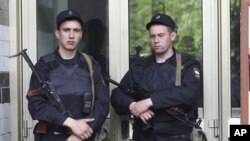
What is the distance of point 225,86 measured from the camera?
3.62 metres

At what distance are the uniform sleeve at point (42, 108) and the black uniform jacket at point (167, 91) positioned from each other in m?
0.48

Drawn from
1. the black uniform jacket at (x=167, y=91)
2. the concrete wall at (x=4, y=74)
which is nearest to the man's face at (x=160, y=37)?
the black uniform jacket at (x=167, y=91)

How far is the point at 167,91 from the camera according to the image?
304cm

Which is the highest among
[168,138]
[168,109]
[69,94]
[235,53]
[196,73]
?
[235,53]

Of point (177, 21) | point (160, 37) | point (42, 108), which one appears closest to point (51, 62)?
point (42, 108)

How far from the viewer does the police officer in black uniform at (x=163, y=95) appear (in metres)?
3.04

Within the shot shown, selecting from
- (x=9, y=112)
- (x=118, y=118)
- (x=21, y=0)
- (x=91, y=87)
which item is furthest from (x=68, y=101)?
(x=21, y=0)

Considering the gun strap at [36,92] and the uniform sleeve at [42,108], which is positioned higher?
the gun strap at [36,92]

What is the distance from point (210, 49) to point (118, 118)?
2.99 ft

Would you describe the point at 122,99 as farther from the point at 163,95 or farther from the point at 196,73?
the point at 196,73

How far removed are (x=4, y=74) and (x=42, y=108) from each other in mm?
962

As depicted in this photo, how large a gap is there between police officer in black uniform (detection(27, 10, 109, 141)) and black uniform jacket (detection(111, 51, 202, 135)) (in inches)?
9.2

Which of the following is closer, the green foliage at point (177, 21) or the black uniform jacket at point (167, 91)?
the black uniform jacket at point (167, 91)

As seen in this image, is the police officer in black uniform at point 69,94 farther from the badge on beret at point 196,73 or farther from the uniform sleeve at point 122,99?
the badge on beret at point 196,73
